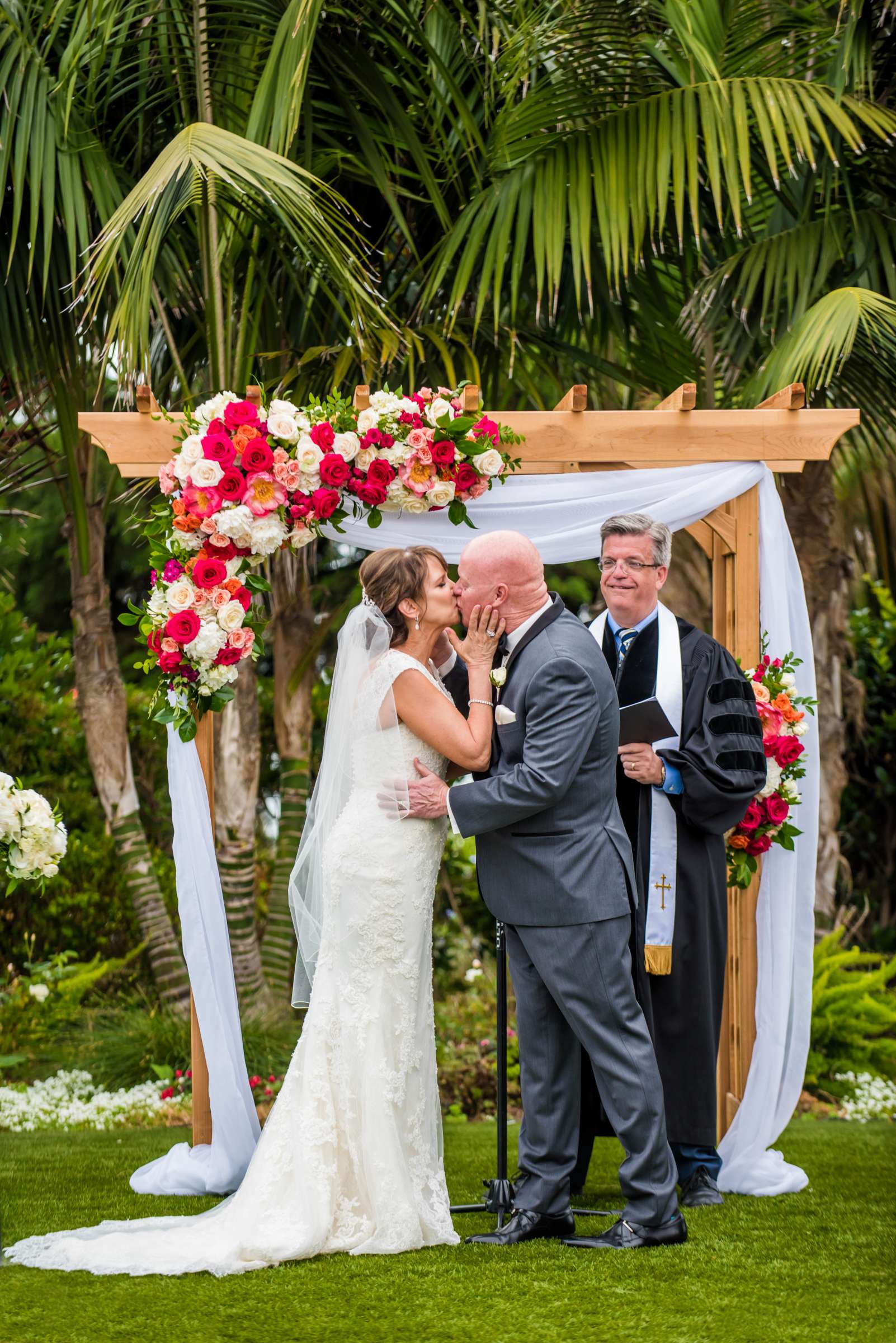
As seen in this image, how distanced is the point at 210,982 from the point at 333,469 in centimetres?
188

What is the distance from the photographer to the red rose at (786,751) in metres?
5.21

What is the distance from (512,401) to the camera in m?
8.06

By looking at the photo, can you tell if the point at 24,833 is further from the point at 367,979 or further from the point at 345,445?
the point at 345,445

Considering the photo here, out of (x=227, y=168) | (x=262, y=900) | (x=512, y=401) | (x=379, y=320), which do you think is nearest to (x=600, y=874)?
(x=379, y=320)

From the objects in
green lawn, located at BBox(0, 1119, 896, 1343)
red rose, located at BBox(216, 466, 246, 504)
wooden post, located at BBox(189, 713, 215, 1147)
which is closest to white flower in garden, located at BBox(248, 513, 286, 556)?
red rose, located at BBox(216, 466, 246, 504)

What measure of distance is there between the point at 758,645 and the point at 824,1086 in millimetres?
3103

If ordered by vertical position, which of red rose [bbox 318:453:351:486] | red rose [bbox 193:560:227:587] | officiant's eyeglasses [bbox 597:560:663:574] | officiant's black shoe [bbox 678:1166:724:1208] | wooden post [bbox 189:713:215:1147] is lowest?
officiant's black shoe [bbox 678:1166:724:1208]

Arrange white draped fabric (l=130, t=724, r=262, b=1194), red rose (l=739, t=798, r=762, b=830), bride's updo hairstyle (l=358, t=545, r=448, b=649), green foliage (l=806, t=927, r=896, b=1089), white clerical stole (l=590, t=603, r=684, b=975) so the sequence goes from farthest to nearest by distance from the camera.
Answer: green foliage (l=806, t=927, r=896, b=1089)
red rose (l=739, t=798, r=762, b=830)
white draped fabric (l=130, t=724, r=262, b=1194)
white clerical stole (l=590, t=603, r=684, b=975)
bride's updo hairstyle (l=358, t=545, r=448, b=649)

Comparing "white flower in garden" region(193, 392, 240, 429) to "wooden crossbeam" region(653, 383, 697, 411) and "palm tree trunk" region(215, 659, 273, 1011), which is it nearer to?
"wooden crossbeam" region(653, 383, 697, 411)

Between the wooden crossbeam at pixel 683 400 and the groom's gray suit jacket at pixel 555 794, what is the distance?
139cm

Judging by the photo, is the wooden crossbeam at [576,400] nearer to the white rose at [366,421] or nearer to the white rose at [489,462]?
the white rose at [489,462]

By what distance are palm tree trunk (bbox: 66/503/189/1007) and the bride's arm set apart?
13.1 feet

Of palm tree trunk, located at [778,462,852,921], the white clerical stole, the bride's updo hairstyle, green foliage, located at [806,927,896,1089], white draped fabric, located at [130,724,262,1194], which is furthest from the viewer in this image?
palm tree trunk, located at [778,462,852,921]

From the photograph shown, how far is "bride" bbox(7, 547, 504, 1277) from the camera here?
164 inches
